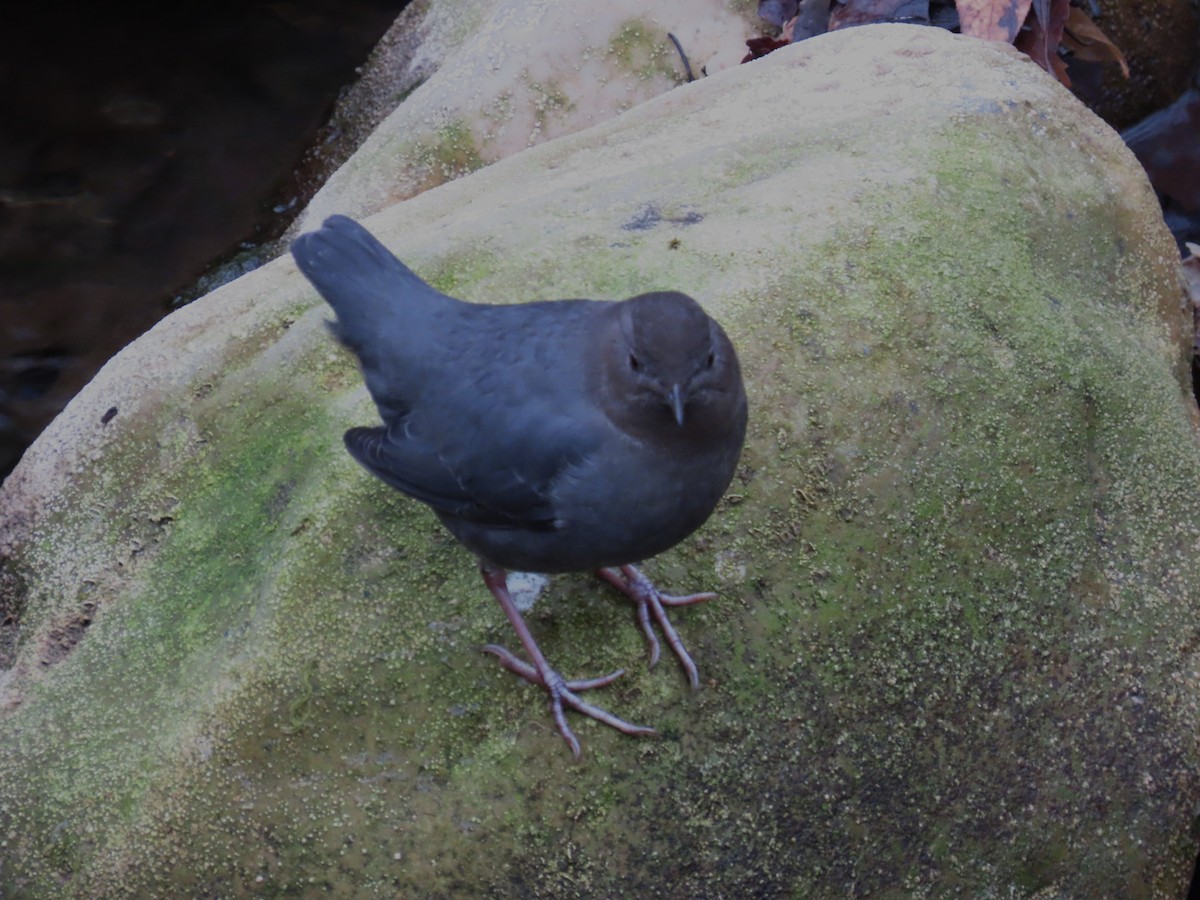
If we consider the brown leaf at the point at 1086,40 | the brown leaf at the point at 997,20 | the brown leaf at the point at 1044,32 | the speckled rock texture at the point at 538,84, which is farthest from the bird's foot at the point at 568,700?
the brown leaf at the point at 1086,40

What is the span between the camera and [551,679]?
268cm

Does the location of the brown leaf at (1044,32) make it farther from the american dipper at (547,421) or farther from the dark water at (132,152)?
the dark water at (132,152)

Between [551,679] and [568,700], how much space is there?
0.07m

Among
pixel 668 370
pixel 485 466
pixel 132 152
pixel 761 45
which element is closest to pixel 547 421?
pixel 485 466

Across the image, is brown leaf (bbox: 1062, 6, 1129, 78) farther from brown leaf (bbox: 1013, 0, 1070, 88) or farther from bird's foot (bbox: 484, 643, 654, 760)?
bird's foot (bbox: 484, 643, 654, 760)

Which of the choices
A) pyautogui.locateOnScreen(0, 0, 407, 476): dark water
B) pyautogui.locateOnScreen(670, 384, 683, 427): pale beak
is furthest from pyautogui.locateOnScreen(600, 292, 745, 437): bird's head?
pyautogui.locateOnScreen(0, 0, 407, 476): dark water

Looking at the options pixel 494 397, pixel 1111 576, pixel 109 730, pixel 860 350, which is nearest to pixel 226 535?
pixel 109 730

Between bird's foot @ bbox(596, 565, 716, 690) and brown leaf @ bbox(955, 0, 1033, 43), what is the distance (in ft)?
10.1

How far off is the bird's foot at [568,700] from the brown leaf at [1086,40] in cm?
422

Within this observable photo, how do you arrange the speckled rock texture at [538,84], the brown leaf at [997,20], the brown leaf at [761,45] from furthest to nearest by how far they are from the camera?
the speckled rock texture at [538,84] < the brown leaf at [761,45] < the brown leaf at [997,20]

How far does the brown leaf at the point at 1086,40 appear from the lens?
5.25 metres


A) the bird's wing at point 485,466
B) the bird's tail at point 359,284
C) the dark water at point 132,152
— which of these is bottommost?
the dark water at point 132,152

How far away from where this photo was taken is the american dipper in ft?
8.03

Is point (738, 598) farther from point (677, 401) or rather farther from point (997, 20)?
point (997, 20)
